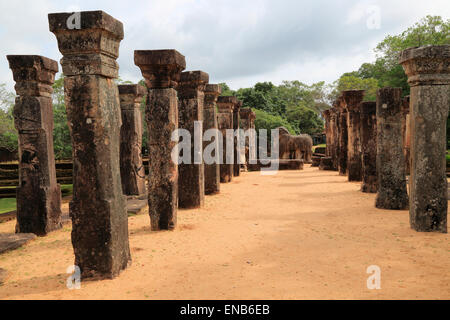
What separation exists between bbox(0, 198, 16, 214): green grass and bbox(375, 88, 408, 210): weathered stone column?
10948 millimetres

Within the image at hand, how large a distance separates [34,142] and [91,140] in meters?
3.64

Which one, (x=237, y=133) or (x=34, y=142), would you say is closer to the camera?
(x=34, y=142)

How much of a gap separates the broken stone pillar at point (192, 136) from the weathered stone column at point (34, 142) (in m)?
3.03

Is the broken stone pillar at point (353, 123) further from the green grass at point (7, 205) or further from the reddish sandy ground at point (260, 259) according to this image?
the green grass at point (7, 205)

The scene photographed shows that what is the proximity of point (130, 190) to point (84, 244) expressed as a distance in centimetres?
715

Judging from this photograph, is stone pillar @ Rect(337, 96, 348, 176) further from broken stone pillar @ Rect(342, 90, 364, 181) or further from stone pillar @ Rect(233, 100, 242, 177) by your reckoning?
stone pillar @ Rect(233, 100, 242, 177)

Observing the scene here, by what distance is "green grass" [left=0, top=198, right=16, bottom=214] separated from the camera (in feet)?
37.1

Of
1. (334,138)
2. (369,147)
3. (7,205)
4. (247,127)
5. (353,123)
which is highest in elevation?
(247,127)

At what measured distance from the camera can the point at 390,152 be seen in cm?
876

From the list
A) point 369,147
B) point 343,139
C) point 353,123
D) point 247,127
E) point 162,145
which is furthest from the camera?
point 247,127

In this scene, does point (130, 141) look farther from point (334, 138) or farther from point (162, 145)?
point (334, 138)

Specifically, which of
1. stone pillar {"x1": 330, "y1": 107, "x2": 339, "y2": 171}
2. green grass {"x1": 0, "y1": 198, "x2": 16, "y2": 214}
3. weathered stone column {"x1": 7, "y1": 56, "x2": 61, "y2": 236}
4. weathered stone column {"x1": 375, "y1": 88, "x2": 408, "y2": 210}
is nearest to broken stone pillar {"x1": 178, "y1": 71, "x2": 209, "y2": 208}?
weathered stone column {"x1": 7, "y1": 56, "x2": 61, "y2": 236}

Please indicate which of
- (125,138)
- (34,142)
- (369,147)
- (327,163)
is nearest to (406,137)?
(327,163)
